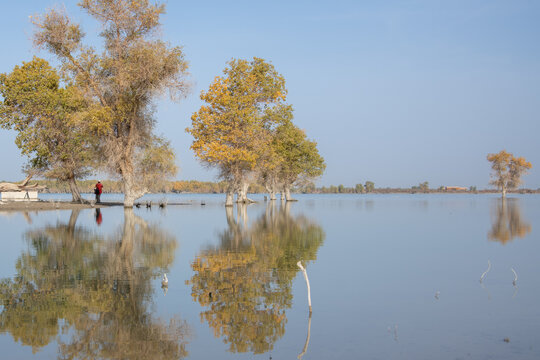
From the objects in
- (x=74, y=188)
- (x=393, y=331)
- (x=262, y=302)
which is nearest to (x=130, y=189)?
(x=74, y=188)

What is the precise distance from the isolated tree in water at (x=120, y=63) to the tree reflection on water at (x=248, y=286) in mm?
25605

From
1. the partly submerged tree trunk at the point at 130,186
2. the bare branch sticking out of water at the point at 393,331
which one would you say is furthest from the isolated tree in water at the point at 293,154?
the bare branch sticking out of water at the point at 393,331

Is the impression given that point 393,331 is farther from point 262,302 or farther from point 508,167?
point 508,167

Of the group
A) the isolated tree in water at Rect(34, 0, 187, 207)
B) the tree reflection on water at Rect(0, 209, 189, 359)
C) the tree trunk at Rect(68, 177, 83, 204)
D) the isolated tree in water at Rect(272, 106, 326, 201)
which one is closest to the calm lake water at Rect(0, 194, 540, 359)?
the tree reflection on water at Rect(0, 209, 189, 359)

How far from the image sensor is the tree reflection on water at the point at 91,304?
7.38m

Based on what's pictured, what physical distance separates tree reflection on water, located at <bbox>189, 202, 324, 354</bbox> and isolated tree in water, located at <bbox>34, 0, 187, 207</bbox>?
25605mm

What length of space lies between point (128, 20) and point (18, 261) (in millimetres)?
33078

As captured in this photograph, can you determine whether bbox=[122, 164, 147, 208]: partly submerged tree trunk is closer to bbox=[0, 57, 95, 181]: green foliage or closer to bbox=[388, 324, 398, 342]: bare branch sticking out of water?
bbox=[0, 57, 95, 181]: green foliage

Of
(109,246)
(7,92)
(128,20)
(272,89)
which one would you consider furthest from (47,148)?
(109,246)

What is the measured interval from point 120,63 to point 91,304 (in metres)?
36.6

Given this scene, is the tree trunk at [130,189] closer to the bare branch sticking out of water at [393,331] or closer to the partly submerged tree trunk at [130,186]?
the partly submerged tree trunk at [130,186]

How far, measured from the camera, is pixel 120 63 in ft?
140

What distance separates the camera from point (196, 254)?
16906mm

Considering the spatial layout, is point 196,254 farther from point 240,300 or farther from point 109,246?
point 240,300
